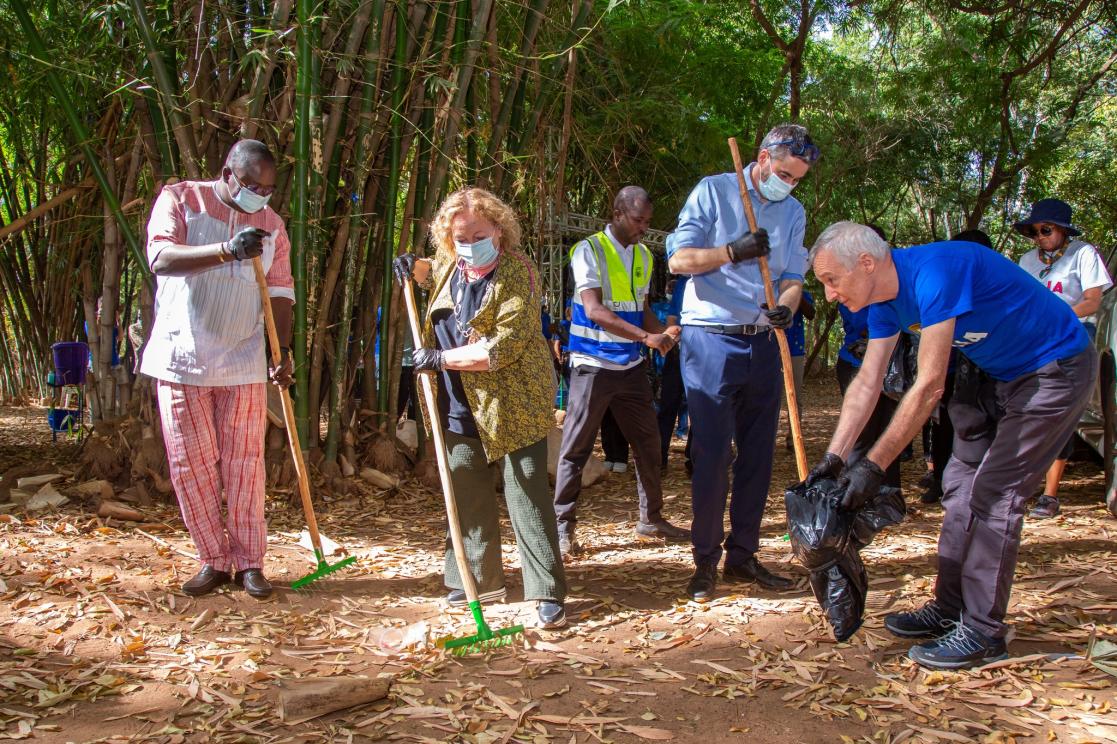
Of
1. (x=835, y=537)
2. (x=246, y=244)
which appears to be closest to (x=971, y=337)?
(x=835, y=537)

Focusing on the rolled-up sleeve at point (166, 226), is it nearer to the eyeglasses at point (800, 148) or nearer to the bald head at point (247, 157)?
A: the bald head at point (247, 157)

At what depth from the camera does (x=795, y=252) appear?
11.6 feet

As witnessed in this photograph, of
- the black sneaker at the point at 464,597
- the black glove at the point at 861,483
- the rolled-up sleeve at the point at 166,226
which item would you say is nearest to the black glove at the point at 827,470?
the black glove at the point at 861,483

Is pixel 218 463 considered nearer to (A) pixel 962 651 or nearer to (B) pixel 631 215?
(B) pixel 631 215

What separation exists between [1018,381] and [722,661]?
1.26m

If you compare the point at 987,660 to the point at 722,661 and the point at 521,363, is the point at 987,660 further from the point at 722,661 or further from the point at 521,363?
the point at 521,363

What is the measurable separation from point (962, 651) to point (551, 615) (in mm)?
1302

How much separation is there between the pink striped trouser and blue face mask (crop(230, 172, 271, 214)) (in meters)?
0.66

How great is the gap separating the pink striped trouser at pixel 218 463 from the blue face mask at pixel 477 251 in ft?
3.29

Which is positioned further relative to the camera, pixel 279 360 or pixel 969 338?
pixel 279 360

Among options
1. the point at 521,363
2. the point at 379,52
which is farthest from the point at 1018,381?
the point at 379,52

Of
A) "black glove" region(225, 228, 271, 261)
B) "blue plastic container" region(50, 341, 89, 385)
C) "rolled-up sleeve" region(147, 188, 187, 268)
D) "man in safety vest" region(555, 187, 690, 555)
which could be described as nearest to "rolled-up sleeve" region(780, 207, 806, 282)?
"man in safety vest" region(555, 187, 690, 555)

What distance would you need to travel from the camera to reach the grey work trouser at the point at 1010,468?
104 inches

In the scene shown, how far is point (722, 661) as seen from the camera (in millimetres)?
2811
